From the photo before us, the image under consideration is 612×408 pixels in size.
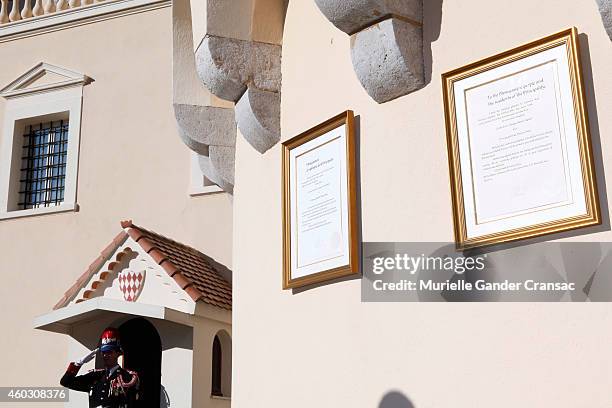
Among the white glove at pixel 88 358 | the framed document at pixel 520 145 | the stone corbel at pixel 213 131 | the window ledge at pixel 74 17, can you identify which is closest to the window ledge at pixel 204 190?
the window ledge at pixel 74 17

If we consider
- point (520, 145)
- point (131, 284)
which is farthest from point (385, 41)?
point (131, 284)

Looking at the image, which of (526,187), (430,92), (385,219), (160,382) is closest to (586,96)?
(526,187)

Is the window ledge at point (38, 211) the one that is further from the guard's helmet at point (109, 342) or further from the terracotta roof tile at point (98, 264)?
the guard's helmet at point (109, 342)

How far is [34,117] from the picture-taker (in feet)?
39.5

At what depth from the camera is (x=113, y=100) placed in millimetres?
11547

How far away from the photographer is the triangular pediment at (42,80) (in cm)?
1189

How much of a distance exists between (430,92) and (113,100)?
8443 millimetres

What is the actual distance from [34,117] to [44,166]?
734mm

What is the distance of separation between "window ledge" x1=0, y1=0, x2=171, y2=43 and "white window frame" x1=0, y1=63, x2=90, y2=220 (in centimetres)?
67

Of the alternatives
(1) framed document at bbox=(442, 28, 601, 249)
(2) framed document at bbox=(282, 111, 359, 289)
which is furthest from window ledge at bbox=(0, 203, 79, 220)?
(1) framed document at bbox=(442, 28, 601, 249)

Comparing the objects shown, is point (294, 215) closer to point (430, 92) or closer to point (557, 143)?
point (430, 92)

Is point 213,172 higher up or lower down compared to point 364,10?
lower down

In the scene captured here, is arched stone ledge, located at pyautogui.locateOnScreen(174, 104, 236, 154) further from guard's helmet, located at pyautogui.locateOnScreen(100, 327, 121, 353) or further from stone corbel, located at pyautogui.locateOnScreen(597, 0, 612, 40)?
stone corbel, located at pyautogui.locateOnScreen(597, 0, 612, 40)

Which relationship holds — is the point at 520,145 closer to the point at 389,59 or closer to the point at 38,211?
the point at 389,59
